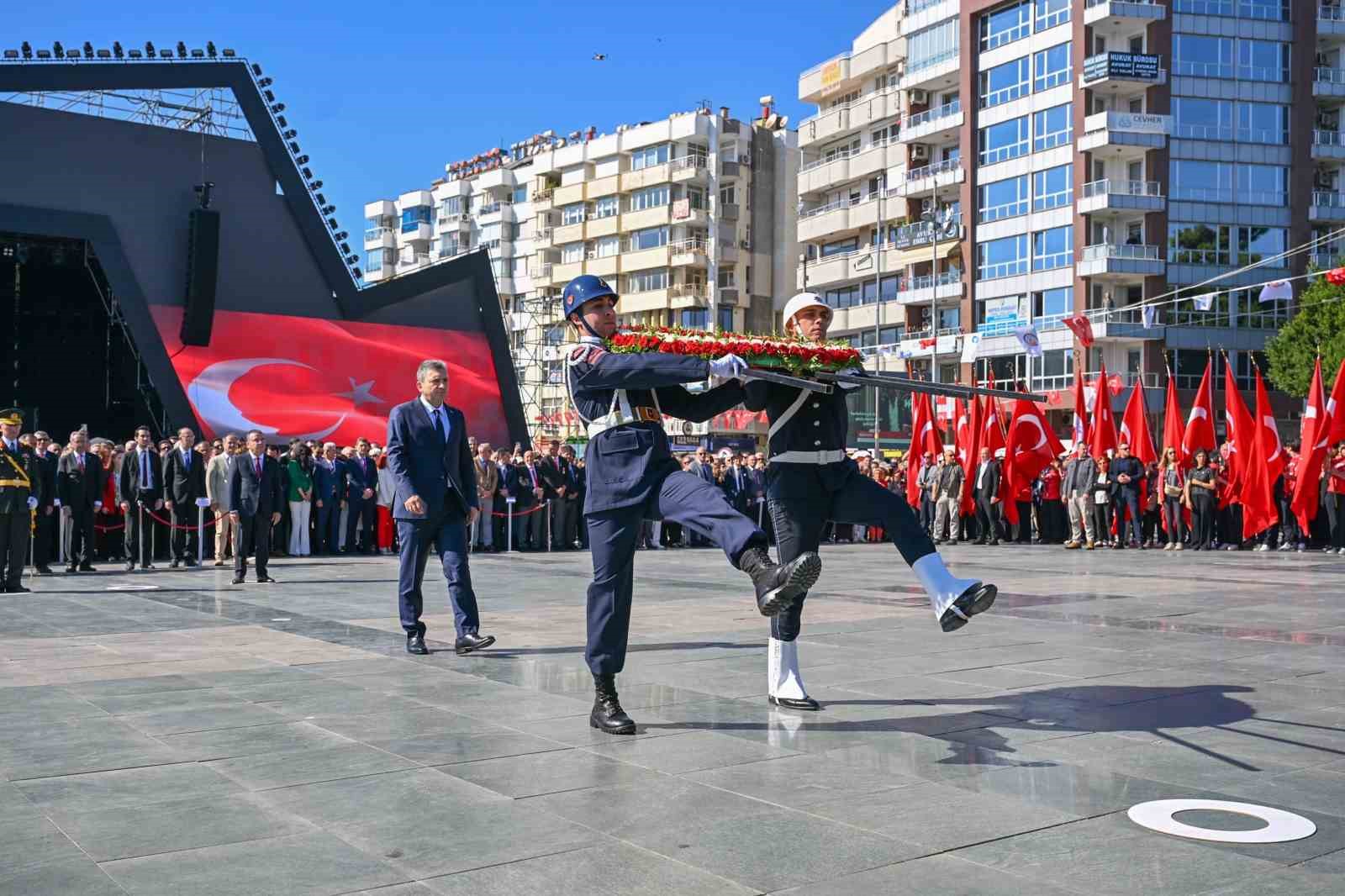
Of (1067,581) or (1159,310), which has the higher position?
(1159,310)

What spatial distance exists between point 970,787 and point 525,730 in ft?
7.37

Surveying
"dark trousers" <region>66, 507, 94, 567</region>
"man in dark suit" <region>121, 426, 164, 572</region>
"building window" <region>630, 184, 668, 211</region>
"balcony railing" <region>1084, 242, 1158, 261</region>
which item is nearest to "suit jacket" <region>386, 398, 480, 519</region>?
"dark trousers" <region>66, 507, 94, 567</region>

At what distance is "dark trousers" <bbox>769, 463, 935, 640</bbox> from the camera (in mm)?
6973

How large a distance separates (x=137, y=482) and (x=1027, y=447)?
58.5 feet

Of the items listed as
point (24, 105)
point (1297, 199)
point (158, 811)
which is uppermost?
point (1297, 199)

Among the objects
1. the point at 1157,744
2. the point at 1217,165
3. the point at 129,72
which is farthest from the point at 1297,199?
the point at 1157,744

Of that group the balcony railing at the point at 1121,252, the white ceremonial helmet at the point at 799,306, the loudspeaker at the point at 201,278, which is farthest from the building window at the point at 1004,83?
the white ceremonial helmet at the point at 799,306

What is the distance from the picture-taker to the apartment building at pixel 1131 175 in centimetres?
5691

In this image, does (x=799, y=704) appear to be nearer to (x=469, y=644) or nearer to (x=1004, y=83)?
(x=469, y=644)

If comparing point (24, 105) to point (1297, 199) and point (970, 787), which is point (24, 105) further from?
point (1297, 199)

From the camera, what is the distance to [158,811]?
15.8ft

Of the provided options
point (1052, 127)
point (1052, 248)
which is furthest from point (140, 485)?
point (1052, 127)

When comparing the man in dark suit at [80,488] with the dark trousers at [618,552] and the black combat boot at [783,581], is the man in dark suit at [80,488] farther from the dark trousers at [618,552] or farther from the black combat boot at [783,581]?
the black combat boot at [783,581]

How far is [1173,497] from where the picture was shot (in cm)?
2641
